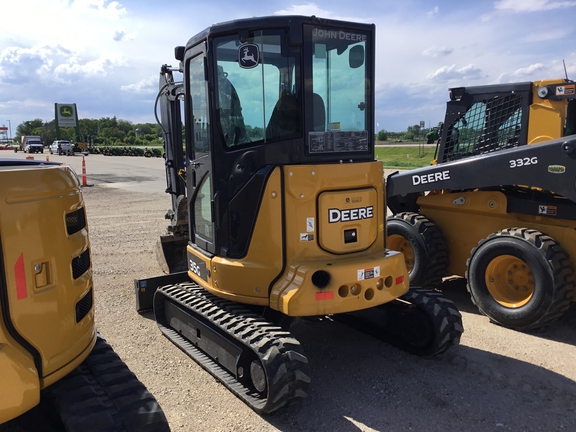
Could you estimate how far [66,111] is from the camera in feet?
227

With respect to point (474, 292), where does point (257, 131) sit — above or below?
above

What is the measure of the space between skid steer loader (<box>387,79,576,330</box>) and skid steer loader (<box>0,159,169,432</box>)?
4.15 meters

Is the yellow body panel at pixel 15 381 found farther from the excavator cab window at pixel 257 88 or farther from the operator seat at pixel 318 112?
the operator seat at pixel 318 112

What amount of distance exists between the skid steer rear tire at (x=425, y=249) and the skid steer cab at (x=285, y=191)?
5.98 feet

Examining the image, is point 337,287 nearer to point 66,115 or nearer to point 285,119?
point 285,119

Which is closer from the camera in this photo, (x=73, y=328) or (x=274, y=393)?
(x=73, y=328)

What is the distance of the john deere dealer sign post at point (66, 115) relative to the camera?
6825 cm

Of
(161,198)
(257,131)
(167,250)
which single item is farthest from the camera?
(161,198)

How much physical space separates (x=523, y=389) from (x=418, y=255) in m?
2.45

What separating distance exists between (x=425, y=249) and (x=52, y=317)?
15.8 feet

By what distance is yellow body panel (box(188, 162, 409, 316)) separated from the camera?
3.93 metres

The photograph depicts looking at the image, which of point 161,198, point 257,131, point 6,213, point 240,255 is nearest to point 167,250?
point 240,255

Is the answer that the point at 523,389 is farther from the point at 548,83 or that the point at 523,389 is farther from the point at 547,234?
the point at 548,83

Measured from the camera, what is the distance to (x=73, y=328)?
2.59 metres
